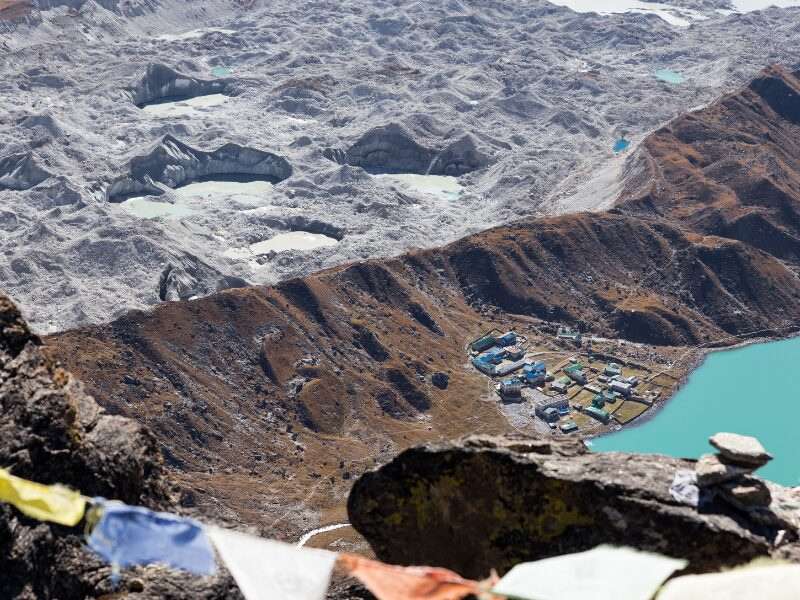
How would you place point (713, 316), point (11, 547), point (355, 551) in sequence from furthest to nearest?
point (713, 316) → point (355, 551) → point (11, 547)

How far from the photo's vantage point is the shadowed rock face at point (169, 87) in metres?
87.3

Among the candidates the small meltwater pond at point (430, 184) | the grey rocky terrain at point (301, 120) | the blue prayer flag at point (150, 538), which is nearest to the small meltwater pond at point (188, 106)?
the grey rocky terrain at point (301, 120)

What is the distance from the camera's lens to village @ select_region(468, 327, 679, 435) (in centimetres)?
4225

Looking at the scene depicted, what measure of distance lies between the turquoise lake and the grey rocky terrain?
4.95 feet

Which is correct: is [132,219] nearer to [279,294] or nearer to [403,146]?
[279,294]

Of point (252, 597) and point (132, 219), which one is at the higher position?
point (252, 597)

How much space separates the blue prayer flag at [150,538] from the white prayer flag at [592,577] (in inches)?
98.4

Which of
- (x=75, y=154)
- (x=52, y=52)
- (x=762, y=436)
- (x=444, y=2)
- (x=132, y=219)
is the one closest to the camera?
(x=762, y=436)

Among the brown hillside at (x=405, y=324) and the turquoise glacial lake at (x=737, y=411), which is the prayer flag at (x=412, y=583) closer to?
the brown hillside at (x=405, y=324)

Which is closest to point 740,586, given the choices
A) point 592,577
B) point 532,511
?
point 592,577

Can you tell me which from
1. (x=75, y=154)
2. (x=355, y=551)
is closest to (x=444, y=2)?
(x=75, y=154)

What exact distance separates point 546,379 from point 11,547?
123ft

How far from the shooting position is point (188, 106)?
285ft

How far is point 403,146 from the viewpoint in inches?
2926
